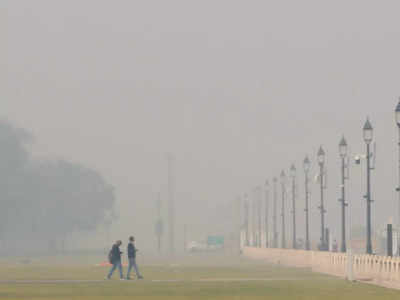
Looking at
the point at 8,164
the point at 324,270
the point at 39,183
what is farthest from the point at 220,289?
the point at 39,183

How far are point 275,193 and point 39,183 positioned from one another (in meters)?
41.8

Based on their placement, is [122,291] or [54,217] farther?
[54,217]

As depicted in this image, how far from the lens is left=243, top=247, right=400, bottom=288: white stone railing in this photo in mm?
58875

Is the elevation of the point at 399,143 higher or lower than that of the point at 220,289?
higher

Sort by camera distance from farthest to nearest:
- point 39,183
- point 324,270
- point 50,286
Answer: point 39,183 → point 324,270 → point 50,286

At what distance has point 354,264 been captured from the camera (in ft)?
236

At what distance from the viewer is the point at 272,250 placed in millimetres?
133500

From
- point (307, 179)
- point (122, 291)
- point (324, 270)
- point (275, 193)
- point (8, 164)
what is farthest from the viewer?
point (8, 164)

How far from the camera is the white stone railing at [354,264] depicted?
5888 centimetres

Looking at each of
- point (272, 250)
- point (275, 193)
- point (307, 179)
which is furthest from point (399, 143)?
point (275, 193)

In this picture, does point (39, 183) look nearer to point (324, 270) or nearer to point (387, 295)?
point (324, 270)

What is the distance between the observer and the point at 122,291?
2157 inches

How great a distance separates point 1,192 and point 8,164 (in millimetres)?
4667

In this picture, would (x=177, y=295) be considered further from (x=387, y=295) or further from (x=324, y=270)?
(x=324, y=270)
